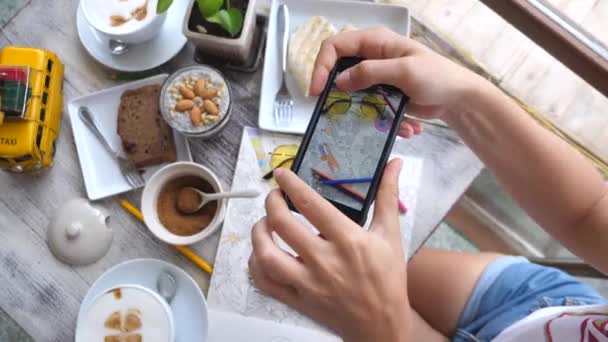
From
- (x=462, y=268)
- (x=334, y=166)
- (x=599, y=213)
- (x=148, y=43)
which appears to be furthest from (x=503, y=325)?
(x=148, y=43)

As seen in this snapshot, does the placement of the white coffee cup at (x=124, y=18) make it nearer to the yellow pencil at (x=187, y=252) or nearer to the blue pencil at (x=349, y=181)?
the yellow pencil at (x=187, y=252)

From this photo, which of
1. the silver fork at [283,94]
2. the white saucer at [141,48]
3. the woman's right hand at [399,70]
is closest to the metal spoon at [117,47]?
the white saucer at [141,48]

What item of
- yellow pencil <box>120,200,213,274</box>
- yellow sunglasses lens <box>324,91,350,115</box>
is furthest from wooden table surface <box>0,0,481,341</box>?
yellow sunglasses lens <box>324,91,350,115</box>

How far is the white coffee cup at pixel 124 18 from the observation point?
0.68 meters

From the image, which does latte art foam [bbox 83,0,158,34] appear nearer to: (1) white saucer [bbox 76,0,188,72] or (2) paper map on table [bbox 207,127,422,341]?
(1) white saucer [bbox 76,0,188,72]

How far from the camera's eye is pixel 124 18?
0.70m

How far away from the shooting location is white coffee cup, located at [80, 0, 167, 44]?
0.68 meters

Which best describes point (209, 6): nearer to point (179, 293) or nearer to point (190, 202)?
point (190, 202)

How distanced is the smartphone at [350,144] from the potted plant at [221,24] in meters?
0.18

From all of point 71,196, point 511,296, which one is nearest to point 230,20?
point 71,196

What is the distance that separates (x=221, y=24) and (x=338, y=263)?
1.17 feet

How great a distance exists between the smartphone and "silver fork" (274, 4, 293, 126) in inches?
6.9

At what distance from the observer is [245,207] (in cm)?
68

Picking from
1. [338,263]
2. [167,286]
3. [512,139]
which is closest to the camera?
[338,263]
